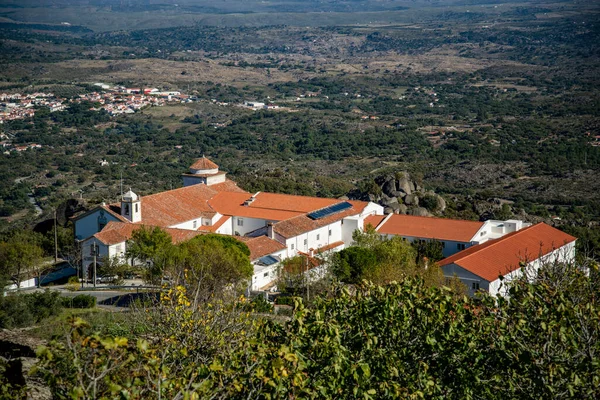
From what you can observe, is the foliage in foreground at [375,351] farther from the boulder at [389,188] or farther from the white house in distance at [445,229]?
the boulder at [389,188]

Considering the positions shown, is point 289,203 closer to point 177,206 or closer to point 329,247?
point 329,247

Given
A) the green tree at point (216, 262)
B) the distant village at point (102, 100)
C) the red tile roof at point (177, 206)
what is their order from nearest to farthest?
the green tree at point (216, 262)
the red tile roof at point (177, 206)
the distant village at point (102, 100)

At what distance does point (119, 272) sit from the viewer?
106ft

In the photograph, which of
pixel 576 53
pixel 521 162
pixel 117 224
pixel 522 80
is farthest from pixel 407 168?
pixel 576 53

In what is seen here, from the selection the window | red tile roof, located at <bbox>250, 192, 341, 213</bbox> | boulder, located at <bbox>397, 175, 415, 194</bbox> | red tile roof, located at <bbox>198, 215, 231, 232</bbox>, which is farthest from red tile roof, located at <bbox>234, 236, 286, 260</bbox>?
boulder, located at <bbox>397, 175, 415, 194</bbox>

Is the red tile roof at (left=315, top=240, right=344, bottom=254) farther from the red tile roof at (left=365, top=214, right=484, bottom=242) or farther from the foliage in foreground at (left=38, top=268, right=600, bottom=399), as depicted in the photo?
the foliage in foreground at (left=38, top=268, right=600, bottom=399)

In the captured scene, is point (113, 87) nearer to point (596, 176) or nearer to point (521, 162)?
point (521, 162)

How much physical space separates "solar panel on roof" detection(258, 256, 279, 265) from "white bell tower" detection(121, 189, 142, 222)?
684 cm

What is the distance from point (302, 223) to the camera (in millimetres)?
36969

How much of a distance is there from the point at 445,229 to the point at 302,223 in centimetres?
685

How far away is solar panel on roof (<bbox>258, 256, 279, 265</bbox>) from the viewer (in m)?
32.5

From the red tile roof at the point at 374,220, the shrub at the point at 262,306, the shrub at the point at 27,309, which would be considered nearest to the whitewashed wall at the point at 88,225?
the shrub at the point at 27,309

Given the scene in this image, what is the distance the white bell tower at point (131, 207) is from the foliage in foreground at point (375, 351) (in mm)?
22683

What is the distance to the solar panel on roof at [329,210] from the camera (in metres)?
38.1
